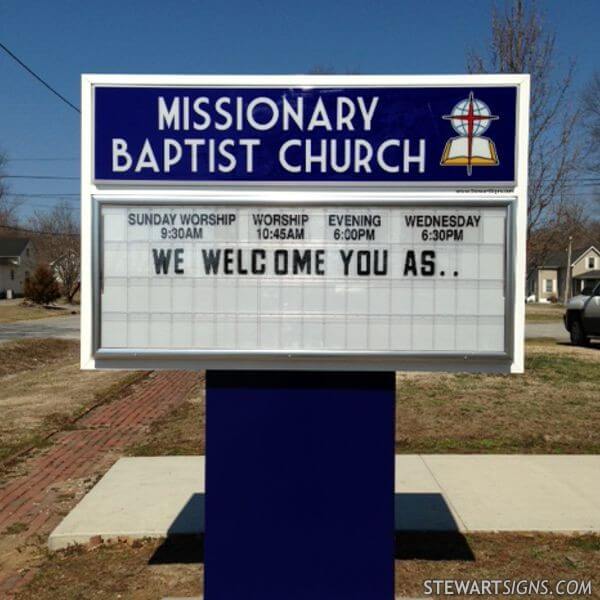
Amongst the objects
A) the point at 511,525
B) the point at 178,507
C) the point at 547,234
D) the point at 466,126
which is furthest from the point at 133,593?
the point at 547,234

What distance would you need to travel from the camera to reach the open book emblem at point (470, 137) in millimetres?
3777

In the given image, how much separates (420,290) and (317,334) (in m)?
0.59

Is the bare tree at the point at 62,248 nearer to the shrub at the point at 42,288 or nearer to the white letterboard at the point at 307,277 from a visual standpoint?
the shrub at the point at 42,288

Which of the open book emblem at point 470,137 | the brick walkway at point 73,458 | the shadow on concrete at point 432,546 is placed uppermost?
the open book emblem at point 470,137

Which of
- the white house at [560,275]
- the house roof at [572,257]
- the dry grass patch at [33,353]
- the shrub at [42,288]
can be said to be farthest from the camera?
the white house at [560,275]

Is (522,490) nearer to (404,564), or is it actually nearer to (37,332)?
(404,564)

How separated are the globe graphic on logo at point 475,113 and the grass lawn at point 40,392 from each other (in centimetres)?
550

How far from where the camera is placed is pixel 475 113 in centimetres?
378

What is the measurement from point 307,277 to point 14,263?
77.1 m

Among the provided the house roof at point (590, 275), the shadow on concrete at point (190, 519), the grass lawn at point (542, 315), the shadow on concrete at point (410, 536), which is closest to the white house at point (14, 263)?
the grass lawn at point (542, 315)

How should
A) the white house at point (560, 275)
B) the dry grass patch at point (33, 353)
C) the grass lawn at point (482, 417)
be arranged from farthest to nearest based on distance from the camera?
1. the white house at point (560, 275)
2. the dry grass patch at point (33, 353)
3. the grass lawn at point (482, 417)

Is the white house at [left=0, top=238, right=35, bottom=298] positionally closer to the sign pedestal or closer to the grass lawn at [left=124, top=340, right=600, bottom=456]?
the grass lawn at [left=124, top=340, right=600, bottom=456]

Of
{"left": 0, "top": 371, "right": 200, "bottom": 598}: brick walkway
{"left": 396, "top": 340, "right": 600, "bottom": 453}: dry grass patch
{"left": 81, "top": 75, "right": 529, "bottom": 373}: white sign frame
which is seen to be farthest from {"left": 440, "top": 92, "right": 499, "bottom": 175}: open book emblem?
{"left": 396, "top": 340, "right": 600, "bottom": 453}: dry grass patch

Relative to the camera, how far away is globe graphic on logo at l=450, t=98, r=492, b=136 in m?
3.78
